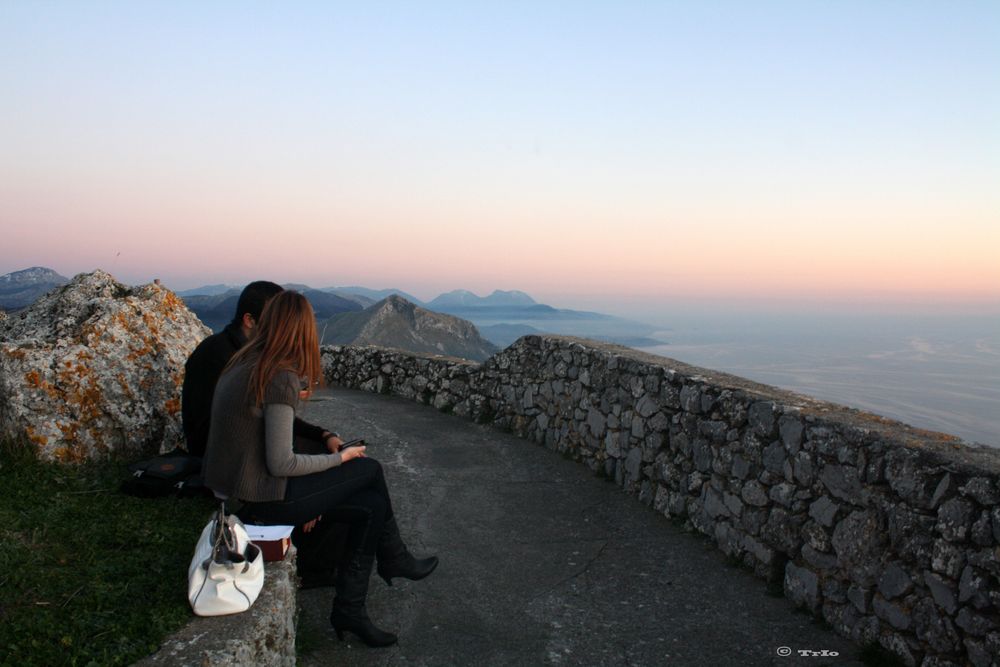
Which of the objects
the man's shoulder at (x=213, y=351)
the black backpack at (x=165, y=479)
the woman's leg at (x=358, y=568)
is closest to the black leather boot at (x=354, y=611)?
the woman's leg at (x=358, y=568)

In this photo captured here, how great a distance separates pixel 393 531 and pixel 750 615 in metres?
2.41

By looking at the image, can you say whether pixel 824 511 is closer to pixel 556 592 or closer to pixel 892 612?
pixel 892 612

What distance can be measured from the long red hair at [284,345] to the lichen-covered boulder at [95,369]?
1.94 metres

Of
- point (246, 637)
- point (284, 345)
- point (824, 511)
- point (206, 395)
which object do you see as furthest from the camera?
point (206, 395)

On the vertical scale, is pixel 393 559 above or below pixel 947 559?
below

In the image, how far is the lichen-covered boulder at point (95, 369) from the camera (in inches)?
188

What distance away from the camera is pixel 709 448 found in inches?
220

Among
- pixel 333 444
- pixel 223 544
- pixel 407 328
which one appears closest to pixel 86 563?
pixel 223 544

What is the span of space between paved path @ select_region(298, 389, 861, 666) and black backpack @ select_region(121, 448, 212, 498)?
41.3 inches

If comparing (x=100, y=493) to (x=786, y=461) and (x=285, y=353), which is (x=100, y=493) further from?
(x=786, y=461)

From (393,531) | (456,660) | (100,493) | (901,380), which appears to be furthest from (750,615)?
(901,380)

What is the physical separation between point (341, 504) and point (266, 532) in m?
0.60

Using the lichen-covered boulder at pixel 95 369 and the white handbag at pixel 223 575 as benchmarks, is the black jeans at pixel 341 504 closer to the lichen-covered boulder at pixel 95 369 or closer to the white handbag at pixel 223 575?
the white handbag at pixel 223 575

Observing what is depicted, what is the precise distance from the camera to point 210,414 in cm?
451
